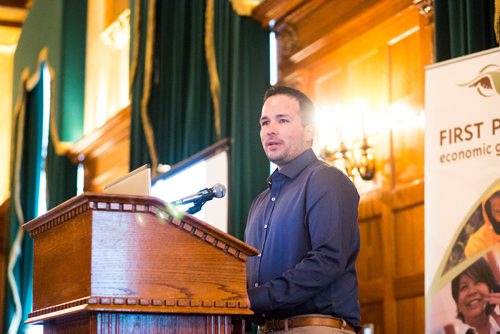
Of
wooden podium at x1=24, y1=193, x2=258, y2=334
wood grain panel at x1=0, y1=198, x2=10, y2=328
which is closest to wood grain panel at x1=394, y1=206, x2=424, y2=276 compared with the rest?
wooden podium at x1=24, y1=193, x2=258, y2=334

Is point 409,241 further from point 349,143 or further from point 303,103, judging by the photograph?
point 303,103

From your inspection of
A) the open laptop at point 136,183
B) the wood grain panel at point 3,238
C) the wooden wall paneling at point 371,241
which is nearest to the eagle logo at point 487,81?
the open laptop at point 136,183

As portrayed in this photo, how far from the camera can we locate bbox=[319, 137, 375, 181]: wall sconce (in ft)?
17.3

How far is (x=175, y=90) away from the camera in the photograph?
7.40 metres

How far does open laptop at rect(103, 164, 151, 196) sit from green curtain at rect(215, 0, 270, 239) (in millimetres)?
2821

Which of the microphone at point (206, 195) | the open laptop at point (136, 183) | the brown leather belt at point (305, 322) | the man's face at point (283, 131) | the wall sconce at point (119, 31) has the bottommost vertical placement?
the brown leather belt at point (305, 322)

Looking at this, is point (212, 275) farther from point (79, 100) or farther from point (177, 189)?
point (79, 100)

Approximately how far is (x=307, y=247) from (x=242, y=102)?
3172mm

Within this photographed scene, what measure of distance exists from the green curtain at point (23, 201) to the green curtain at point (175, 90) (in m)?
3.67

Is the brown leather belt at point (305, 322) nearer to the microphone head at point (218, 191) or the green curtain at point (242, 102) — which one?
the microphone head at point (218, 191)

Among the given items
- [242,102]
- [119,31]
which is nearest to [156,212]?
[242,102]

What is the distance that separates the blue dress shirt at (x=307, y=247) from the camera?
9.46 ft

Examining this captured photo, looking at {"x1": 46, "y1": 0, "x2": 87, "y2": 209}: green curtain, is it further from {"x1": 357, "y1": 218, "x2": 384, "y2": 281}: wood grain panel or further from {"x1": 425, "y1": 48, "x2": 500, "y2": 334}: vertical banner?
{"x1": 425, "y1": 48, "x2": 500, "y2": 334}: vertical banner

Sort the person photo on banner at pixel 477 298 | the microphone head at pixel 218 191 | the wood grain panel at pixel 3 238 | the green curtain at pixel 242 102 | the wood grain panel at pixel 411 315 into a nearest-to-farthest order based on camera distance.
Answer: the microphone head at pixel 218 191 → the person photo on banner at pixel 477 298 → the wood grain panel at pixel 411 315 → the green curtain at pixel 242 102 → the wood grain panel at pixel 3 238
